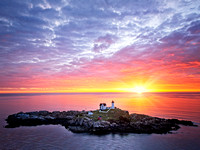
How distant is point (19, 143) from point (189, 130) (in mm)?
65566

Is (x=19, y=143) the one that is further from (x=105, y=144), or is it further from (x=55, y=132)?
(x=105, y=144)

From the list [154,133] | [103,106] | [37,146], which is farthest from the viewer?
[103,106]

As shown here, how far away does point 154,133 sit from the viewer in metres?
56.8

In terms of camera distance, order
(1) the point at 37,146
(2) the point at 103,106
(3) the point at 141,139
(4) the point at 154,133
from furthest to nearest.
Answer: (2) the point at 103,106 → (4) the point at 154,133 → (3) the point at 141,139 → (1) the point at 37,146

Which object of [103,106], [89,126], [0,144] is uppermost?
[103,106]

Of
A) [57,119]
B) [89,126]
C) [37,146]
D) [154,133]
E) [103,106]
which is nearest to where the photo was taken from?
[37,146]

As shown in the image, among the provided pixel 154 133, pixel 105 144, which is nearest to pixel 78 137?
pixel 105 144

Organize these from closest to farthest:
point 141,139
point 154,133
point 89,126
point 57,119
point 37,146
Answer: point 37,146 < point 141,139 < point 154,133 < point 89,126 < point 57,119

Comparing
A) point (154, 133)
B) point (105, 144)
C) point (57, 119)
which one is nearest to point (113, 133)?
point (105, 144)

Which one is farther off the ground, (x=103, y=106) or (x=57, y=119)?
(x=103, y=106)

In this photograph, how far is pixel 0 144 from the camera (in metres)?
45.6

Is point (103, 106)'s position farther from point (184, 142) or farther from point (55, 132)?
point (184, 142)

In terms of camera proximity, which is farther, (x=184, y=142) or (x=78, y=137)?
(x=78, y=137)

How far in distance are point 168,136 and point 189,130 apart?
46.4 feet
